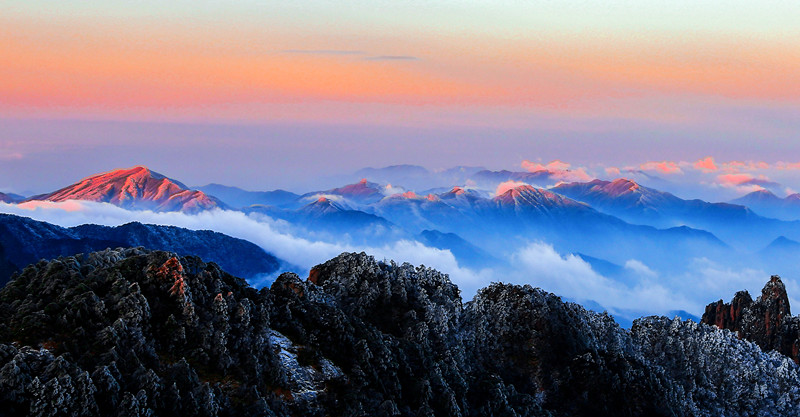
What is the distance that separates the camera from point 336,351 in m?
69.9

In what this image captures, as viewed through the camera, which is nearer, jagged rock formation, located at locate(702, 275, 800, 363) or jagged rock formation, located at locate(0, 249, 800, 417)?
jagged rock formation, located at locate(0, 249, 800, 417)

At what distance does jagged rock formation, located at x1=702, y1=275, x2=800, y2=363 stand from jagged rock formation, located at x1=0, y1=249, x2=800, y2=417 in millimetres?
27148

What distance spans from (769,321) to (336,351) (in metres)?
110

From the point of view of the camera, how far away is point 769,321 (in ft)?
489

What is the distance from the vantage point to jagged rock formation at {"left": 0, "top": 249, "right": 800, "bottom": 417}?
53.3 metres

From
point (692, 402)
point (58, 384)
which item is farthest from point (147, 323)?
A: point (692, 402)

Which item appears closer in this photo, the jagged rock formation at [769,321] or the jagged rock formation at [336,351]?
the jagged rock formation at [336,351]

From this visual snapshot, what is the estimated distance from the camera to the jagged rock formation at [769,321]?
144 metres

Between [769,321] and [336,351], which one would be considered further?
[769,321]

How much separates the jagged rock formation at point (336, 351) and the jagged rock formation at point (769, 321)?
89.1ft

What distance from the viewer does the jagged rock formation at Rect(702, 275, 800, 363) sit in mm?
144250

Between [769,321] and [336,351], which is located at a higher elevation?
[769,321]

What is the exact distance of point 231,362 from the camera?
61.2 m

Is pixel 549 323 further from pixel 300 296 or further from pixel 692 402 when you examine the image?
pixel 300 296
